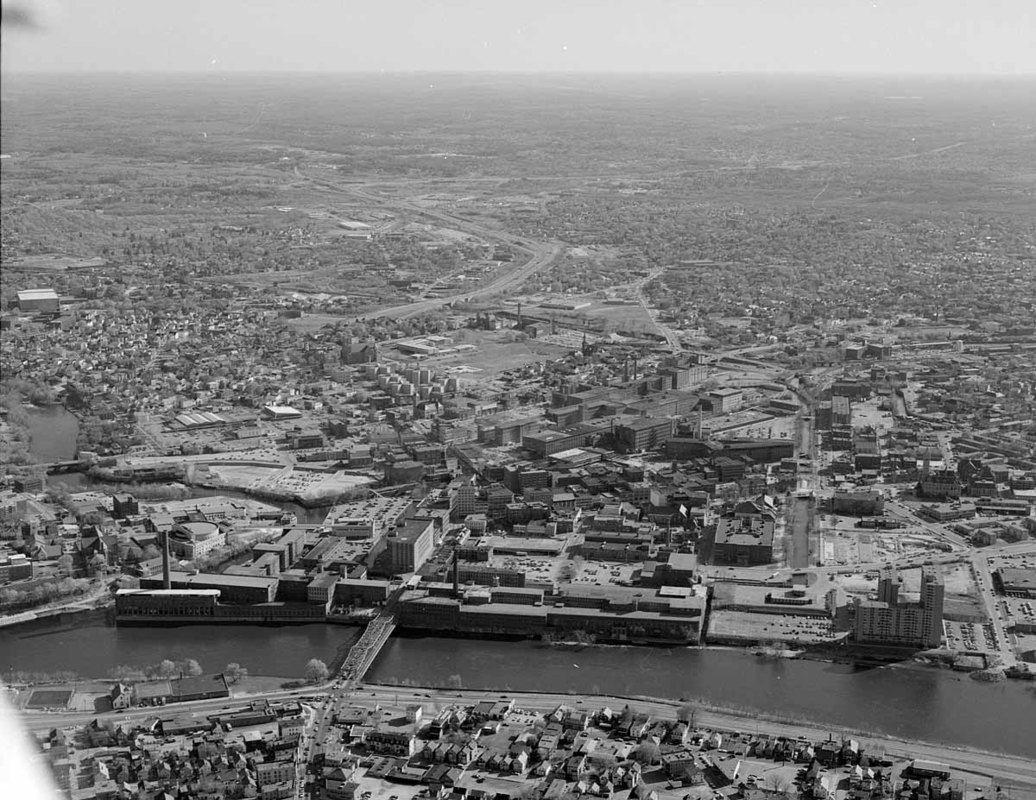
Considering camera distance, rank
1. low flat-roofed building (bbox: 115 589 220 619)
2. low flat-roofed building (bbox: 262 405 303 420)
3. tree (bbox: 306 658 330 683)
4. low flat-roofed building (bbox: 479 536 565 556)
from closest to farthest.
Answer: tree (bbox: 306 658 330 683), low flat-roofed building (bbox: 115 589 220 619), low flat-roofed building (bbox: 479 536 565 556), low flat-roofed building (bbox: 262 405 303 420)

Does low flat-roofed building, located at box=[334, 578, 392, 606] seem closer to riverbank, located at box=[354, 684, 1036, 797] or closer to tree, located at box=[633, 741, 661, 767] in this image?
riverbank, located at box=[354, 684, 1036, 797]

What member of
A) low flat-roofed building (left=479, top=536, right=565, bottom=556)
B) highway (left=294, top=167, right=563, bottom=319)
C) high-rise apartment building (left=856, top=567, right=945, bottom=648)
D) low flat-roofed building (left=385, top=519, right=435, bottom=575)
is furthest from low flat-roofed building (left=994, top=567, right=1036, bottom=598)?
highway (left=294, top=167, right=563, bottom=319)

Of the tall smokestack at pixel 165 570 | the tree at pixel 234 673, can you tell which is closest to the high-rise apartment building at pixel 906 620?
the tree at pixel 234 673

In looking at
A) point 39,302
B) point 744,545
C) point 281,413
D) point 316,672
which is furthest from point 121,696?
point 39,302

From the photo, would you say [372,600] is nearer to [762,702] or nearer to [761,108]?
[762,702]

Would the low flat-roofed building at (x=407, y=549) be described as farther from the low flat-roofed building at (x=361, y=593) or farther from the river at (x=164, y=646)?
the river at (x=164, y=646)
